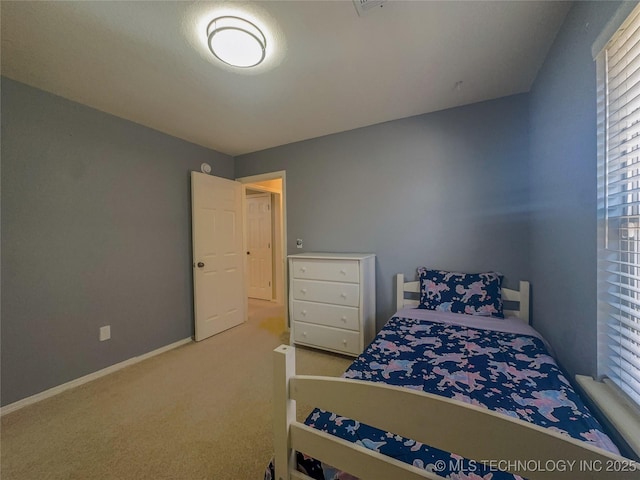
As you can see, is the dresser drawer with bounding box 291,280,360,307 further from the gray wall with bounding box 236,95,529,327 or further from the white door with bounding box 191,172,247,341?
the white door with bounding box 191,172,247,341

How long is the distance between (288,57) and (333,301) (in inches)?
79.4

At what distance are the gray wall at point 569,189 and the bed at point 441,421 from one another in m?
0.24

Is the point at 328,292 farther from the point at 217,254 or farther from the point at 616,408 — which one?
the point at 616,408

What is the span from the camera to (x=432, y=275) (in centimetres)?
225

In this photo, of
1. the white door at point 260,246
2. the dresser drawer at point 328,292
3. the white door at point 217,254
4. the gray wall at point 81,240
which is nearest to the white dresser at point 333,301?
the dresser drawer at point 328,292

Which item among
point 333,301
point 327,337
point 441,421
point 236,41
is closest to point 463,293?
point 333,301

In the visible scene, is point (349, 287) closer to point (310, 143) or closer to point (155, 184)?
point (310, 143)

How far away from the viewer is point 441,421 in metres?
0.59

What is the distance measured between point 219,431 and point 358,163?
8.54 feet

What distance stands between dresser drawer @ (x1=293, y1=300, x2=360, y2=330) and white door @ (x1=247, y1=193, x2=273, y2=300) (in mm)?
2191

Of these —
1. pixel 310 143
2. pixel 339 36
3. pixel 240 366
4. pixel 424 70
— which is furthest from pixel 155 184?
pixel 424 70

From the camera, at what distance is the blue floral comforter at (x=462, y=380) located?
29.4 inches

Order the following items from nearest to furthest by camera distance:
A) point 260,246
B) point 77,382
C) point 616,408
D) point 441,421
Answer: point 441,421
point 616,408
point 77,382
point 260,246

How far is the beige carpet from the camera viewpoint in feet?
4.29
